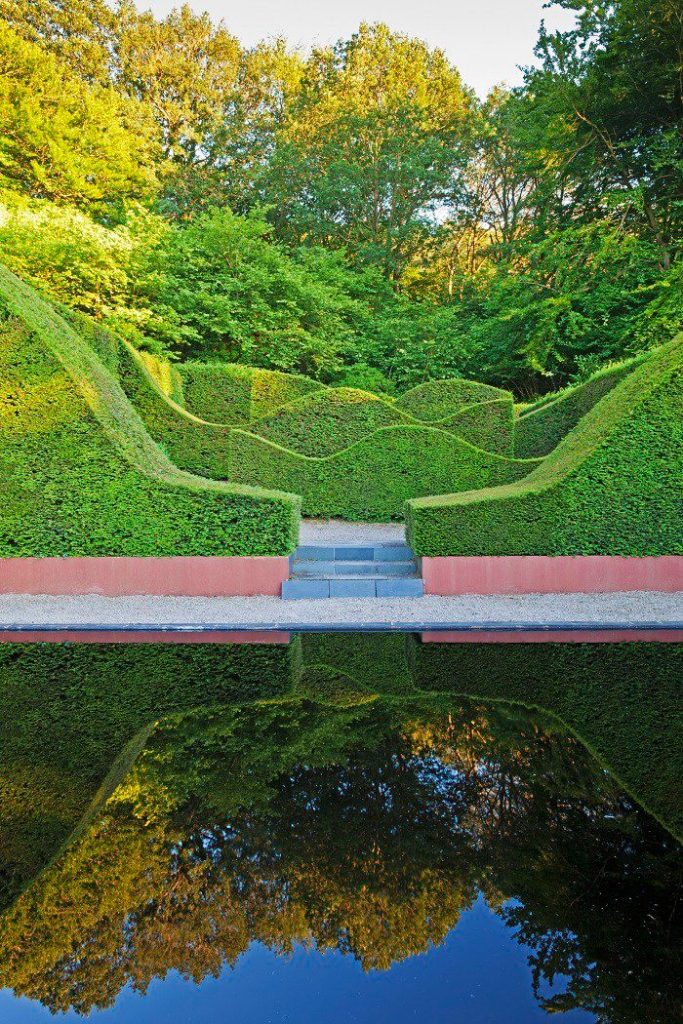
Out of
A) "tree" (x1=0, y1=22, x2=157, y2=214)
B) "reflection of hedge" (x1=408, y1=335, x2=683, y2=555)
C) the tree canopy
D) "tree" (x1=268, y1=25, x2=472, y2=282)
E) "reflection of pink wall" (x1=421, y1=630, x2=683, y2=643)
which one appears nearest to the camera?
"reflection of pink wall" (x1=421, y1=630, x2=683, y2=643)

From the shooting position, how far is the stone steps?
809 centimetres

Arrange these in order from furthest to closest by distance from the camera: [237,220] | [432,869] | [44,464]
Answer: [237,220], [44,464], [432,869]

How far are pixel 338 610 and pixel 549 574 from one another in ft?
8.67

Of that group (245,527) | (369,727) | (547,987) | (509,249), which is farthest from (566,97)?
(547,987)

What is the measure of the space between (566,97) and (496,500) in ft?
52.1

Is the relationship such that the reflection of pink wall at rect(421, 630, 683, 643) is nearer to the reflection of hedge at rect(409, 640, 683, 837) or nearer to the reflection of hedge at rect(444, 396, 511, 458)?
the reflection of hedge at rect(409, 640, 683, 837)

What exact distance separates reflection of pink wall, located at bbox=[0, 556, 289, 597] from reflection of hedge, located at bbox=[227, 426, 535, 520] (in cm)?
421

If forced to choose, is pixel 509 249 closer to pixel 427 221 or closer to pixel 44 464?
pixel 427 221

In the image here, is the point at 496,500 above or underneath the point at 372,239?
underneath

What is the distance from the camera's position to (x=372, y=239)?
87.8ft

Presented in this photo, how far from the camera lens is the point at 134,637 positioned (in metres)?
6.57

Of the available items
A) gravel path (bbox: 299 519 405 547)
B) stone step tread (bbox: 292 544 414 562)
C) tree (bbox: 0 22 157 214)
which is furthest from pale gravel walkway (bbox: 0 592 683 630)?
tree (bbox: 0 22 157 214)

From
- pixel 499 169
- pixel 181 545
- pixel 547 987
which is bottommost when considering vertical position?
pixel 181 545

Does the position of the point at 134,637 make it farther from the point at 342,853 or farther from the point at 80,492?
Answer: the point at 342,853
